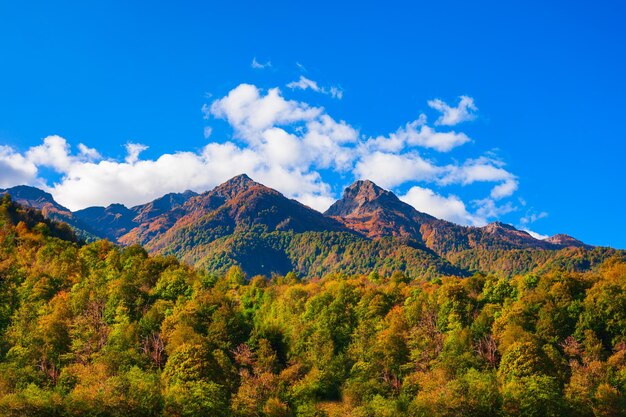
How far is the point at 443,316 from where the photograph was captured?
15925cm

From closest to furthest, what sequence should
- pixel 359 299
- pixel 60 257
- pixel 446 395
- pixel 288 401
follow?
pixel 446 395
pixel 288 401
pixel 359 299
pixel 60 257

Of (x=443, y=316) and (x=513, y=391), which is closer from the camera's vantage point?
(x=513, y=391)

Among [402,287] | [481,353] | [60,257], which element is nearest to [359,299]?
[402,287]

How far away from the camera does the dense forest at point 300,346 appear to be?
11281 centimetres

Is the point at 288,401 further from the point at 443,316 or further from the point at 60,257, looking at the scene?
the point at 60,257

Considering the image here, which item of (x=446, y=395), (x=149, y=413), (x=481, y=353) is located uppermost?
(x=481, y=353)

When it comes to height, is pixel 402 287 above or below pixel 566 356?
above

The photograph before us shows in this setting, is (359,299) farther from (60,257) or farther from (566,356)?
(60,257)

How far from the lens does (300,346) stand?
508 feet

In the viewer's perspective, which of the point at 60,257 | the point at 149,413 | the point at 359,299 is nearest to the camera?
the point at 149,413

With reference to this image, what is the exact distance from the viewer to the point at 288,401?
125312mm

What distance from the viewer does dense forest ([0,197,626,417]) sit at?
370 ft

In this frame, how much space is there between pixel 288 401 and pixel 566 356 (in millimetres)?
69863

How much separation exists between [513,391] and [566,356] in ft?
106
